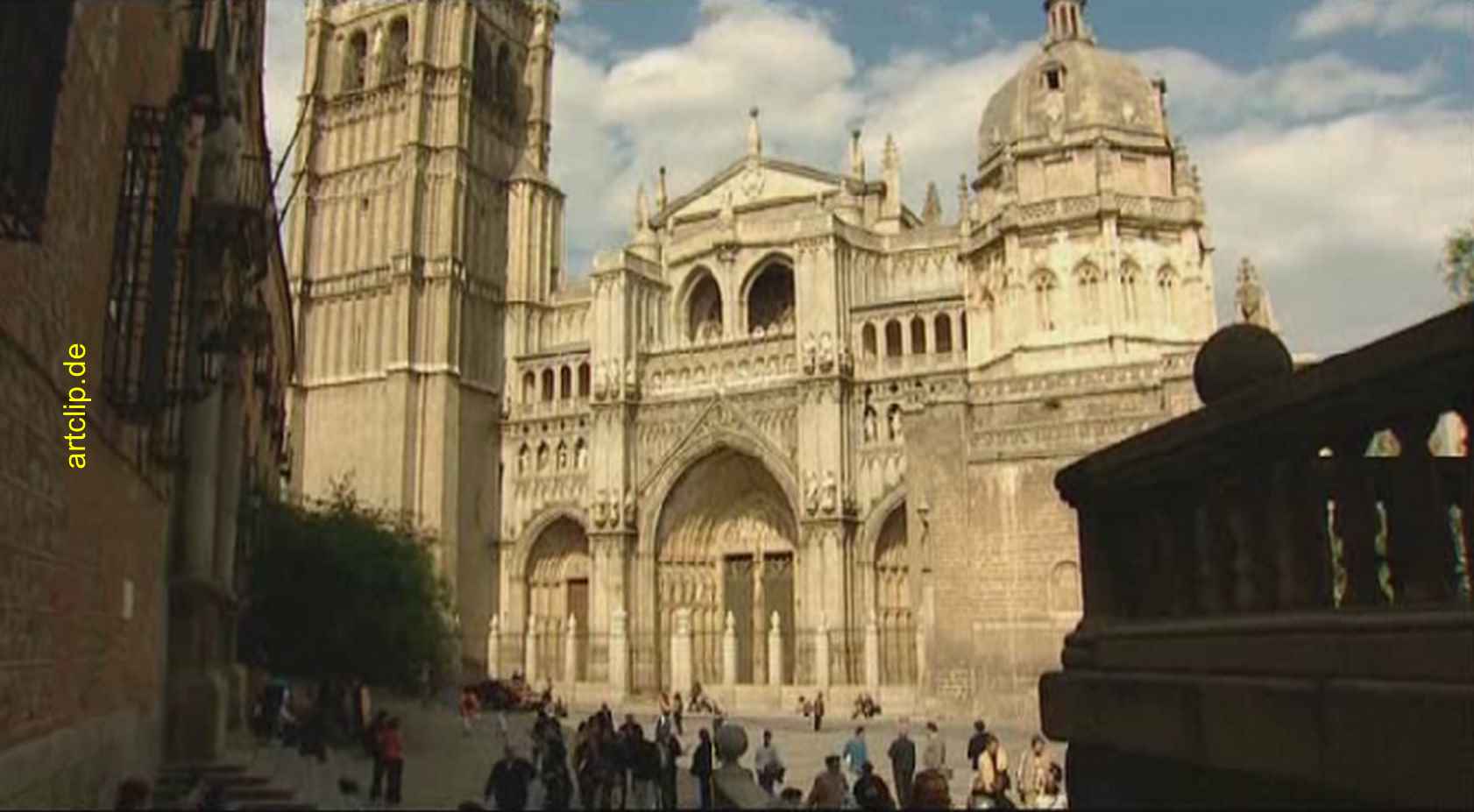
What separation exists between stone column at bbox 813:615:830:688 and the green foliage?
1585 cm

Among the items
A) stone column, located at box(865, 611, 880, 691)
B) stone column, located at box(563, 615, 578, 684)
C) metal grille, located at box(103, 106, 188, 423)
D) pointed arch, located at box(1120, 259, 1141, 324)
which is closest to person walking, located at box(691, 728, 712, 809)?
metal grille, located at box(103, 106, 188, 423)

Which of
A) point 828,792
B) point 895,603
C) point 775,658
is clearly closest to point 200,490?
point 828,792

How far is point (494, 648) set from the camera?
45.8m

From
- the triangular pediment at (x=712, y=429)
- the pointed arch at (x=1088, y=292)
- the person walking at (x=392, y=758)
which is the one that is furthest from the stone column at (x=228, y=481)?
the triangular pediment at (x=712, y=429)

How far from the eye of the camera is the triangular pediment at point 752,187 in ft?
154

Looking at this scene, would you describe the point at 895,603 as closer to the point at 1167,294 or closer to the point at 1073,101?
the point at 1167,294

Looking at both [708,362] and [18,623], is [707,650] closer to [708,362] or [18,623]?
[708,362]

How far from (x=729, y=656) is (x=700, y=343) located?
10.9m

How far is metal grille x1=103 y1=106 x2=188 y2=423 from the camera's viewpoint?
9.12 metres

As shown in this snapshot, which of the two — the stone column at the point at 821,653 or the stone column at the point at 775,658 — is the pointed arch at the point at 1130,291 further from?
the stone column at the point at 775,658

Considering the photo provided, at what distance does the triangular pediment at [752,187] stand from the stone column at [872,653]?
16.6 m

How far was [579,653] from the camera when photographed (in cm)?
4459

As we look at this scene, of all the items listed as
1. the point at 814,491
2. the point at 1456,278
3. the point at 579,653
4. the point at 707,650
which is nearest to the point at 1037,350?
the point at 814,491

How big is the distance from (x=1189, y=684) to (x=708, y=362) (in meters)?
39.1
